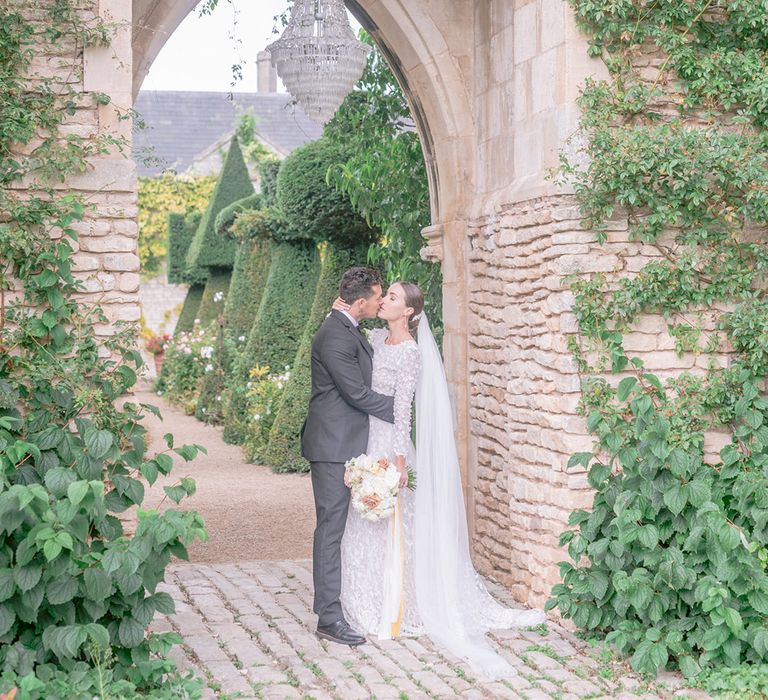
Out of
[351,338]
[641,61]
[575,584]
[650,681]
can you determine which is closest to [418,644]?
[575,584]

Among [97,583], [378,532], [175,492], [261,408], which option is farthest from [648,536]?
[261,408]

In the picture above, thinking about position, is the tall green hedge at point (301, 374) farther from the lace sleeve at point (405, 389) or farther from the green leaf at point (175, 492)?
the green leaf at point (175, 492)

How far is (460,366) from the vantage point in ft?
22.8

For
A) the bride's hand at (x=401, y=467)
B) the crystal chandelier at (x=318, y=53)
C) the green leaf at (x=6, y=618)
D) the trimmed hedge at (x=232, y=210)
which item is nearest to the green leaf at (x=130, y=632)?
the green leaf at (x=6, y=618)

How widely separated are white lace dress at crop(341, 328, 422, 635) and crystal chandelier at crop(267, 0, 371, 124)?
1645 mm

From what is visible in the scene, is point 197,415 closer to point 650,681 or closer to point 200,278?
point 200,278

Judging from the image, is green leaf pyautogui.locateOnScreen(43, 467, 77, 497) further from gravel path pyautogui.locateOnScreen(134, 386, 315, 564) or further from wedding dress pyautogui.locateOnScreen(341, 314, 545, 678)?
gravel path pyautogui.locateOnScreen(134, 386, 315, 564)

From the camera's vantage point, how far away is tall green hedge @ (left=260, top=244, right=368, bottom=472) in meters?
10.7

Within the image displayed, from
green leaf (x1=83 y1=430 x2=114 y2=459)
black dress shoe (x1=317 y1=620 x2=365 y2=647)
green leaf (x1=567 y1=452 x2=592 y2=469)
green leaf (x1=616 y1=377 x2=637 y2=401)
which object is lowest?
black dress shoe (x1=317 y1=620 x2=365 y2=647)

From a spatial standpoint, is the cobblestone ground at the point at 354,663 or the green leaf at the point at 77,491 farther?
the cobblestone ground at the point at 354,663

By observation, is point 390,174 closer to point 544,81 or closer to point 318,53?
point 318,53

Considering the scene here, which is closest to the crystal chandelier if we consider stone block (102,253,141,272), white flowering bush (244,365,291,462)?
stone block (102,253,141,272)

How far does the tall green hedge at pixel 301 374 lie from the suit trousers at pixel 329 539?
17.4 ft

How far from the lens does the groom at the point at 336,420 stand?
5.30 metres
